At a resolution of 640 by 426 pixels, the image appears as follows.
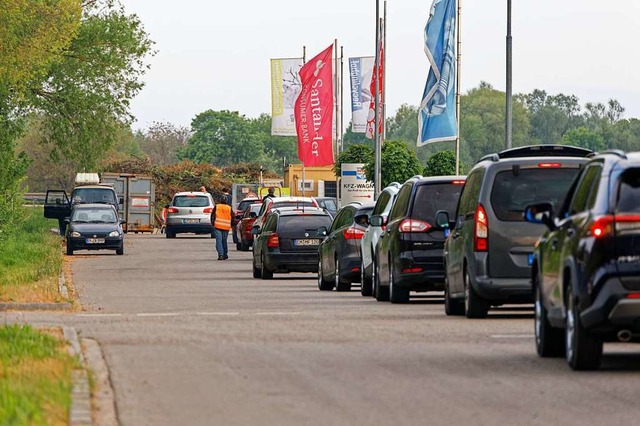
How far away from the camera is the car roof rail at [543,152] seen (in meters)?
20.7

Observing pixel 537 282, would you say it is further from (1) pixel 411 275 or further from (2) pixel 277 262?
(2) pixel 277 262

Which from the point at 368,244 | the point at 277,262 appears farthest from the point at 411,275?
the point at 277,262

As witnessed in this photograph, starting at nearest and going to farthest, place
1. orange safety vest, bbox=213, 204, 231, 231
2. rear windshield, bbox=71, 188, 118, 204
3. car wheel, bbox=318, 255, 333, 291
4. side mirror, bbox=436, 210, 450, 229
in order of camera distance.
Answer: side mirror, bbox=436, 210, 450, 229
car wheel, bbox=318, 255, 333, 291
orange safety vest, bbox=213, 204, 231, 231
rear windshield, bbox=71, 188, 118, 204

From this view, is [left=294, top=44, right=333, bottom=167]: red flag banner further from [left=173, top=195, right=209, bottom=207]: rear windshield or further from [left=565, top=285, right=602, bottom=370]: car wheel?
[left=565, top=285, right=602, bottom=370]: car wheel

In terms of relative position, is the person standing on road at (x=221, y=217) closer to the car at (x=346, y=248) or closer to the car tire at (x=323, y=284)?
the car tire at (x=323, y=284)

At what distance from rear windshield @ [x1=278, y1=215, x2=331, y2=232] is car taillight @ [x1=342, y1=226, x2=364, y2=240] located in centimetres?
634

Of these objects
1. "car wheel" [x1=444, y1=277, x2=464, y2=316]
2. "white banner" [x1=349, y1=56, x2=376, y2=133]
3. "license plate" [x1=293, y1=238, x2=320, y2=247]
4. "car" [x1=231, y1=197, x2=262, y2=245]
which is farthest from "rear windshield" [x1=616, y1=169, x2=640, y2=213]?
"white banner" [x1=349, y1=56, x2=376, y2=133]

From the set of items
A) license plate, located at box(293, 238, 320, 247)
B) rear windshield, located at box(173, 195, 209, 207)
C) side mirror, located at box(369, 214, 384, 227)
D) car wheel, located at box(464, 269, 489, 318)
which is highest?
side mirror, located at box(369, 214, 384, 227)

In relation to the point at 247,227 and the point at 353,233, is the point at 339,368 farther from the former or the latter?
the point at 247,227

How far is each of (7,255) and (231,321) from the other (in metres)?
20.1

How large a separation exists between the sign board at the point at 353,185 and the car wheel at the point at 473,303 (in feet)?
125

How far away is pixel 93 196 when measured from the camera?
67.4 m

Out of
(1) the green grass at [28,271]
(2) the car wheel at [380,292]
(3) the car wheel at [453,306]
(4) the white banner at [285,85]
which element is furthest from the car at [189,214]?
(3) the car wheel at [453,306]

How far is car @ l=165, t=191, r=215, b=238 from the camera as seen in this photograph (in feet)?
230
